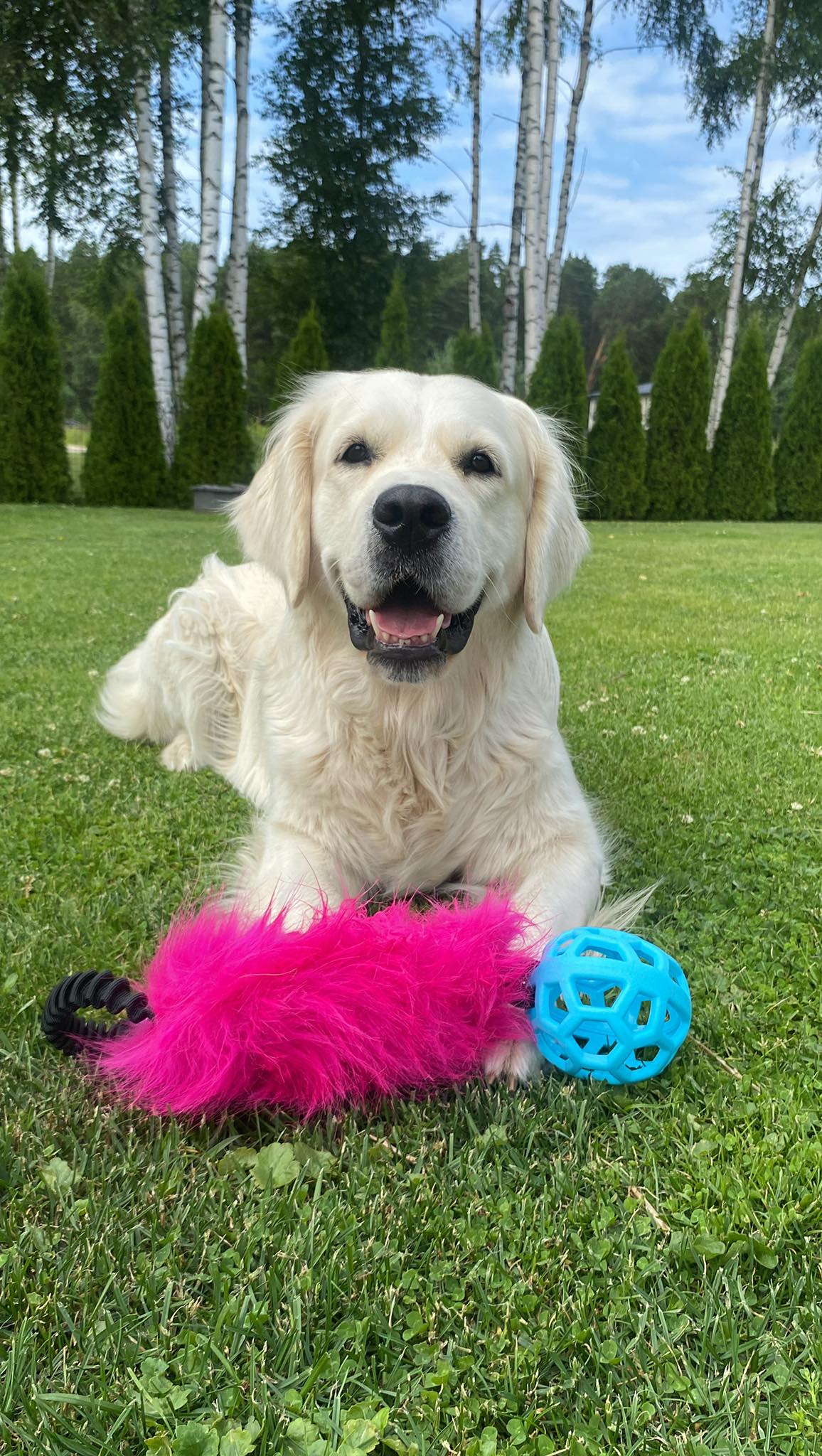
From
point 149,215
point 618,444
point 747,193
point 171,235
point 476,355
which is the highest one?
point 747,193

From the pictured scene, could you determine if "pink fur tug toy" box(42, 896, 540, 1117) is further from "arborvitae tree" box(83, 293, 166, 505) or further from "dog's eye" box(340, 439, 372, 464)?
"arborvitae tree" box(83, 293, 166, 505)

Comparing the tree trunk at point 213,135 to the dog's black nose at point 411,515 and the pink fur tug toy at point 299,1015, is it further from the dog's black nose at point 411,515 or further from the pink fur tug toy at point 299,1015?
the pink fur tug toy at point 299,1015

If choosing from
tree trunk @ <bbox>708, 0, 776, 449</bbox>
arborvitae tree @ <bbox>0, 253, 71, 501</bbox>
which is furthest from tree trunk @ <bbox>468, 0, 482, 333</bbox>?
arborvitae tree @ <bbox>0, 253, 71, 501</bbox>

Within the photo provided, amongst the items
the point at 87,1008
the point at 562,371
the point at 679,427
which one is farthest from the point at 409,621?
the point at 679,427

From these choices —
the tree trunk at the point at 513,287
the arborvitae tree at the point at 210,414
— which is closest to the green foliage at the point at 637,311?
the tree trunk at the point at 513,287

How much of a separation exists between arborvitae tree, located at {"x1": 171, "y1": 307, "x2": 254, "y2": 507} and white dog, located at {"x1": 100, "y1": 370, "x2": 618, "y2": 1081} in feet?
48.4

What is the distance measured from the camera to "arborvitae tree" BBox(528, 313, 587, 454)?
16.7 metres

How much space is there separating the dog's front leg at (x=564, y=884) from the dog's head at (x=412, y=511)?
0.57 meters

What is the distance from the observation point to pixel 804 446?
18.3m

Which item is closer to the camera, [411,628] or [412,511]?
[412,511]

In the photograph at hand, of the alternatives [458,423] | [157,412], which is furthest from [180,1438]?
[157,412]

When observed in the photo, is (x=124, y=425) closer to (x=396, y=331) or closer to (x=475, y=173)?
(x=396, y=331)

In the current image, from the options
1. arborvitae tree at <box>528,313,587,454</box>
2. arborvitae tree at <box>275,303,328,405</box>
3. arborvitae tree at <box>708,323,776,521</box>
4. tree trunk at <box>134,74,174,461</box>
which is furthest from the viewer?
arborvitae tree at <box>708,323,776,521</box>

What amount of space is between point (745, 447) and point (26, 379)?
1357 cm
